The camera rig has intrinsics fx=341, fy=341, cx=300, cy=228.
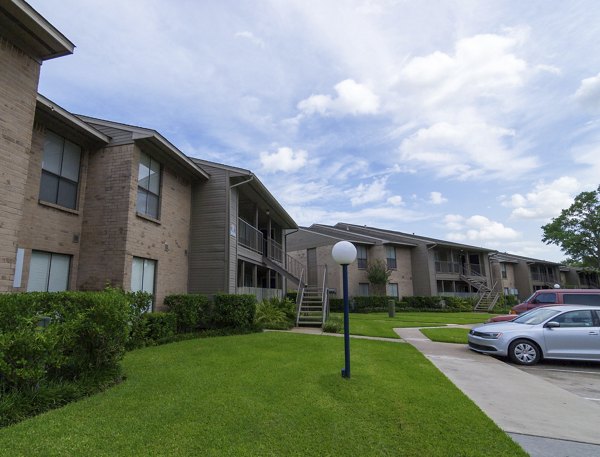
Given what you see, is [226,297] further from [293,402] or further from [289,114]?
A: [289,114]

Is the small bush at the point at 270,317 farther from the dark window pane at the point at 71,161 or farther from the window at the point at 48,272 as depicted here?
the dark window pane at the point at 71,161

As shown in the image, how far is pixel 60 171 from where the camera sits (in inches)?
371

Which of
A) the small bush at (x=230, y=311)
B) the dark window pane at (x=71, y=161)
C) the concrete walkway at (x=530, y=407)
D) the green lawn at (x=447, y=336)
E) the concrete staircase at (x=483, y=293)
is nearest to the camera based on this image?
the concrete walkway at (x=530, y=407)

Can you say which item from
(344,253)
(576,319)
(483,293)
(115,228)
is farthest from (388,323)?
(483,293)

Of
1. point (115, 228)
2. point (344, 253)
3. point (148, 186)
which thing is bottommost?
point (344, 253)

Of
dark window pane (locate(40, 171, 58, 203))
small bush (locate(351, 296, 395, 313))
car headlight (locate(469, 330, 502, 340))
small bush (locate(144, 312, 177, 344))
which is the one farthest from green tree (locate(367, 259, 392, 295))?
dark window pane (locate(40, 171, 58, 203))

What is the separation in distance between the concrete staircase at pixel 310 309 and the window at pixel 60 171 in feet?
31.5

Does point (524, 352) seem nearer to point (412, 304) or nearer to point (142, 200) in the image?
point (142, 200)

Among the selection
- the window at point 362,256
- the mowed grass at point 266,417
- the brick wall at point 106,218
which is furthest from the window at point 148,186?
the window at point 362,256

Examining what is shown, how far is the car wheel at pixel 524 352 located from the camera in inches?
336

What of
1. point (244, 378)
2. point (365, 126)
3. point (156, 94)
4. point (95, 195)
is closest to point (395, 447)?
point (244, 378)

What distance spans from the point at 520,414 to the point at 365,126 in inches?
525

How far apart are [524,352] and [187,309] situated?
9674 millimetres

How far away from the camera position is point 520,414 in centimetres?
466
